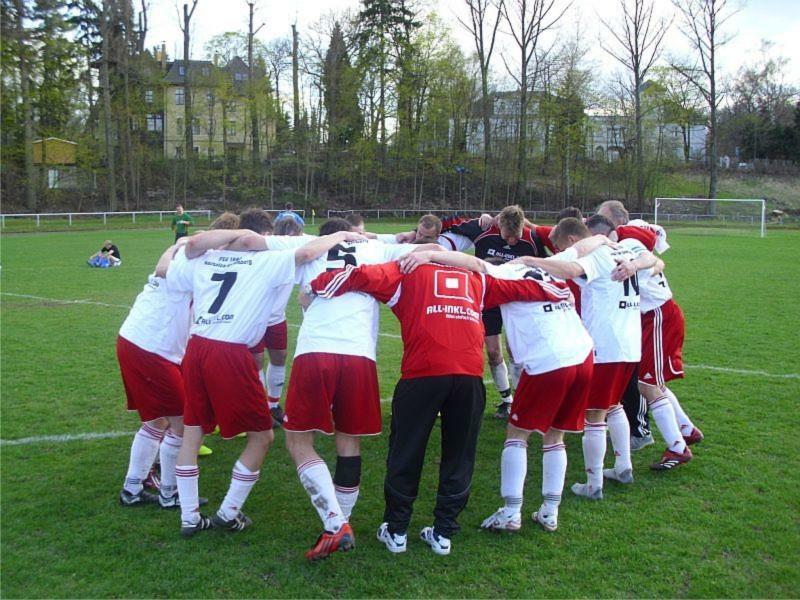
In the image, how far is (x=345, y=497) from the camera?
4.71 m

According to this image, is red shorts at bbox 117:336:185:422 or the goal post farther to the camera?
the goal post

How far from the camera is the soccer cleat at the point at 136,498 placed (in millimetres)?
5316

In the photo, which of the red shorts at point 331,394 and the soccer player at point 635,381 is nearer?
the red shorts at point 331,394

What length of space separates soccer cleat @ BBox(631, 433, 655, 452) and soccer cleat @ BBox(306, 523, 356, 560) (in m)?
3.31

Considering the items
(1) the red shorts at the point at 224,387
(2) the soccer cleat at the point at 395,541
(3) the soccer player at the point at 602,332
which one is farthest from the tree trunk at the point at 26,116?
(2) the soccer cleat at the point at 395,541

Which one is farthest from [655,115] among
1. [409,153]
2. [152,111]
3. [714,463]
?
[714,463]

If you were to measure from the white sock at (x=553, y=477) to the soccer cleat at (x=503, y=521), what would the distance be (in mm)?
250

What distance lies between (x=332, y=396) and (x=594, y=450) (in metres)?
2.20

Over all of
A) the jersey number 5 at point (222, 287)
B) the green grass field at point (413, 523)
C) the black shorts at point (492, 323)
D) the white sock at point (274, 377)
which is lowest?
the green grass field at point (413, 523)

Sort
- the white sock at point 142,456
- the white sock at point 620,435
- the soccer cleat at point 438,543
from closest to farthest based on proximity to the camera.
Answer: the soccer cleat at point 438,543 → the white sock at point 142,456 → the white sock at point 620,435

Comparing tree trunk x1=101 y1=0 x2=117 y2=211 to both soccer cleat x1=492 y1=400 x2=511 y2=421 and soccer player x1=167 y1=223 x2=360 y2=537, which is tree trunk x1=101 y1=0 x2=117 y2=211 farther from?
soccer player x1=167 y1=223 x2=360 y2=537

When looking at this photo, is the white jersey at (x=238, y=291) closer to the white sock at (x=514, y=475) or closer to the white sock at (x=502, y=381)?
the white sock at (x=514, y=475)

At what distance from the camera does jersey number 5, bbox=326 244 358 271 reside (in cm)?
472

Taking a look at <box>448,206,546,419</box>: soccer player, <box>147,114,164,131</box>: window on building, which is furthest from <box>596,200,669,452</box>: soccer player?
<box>147,114,164,131</box>: window on building
